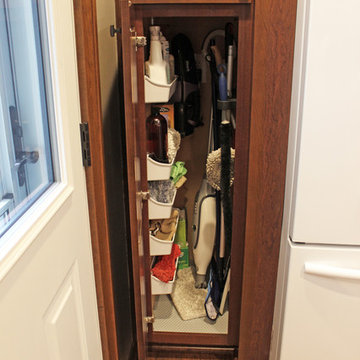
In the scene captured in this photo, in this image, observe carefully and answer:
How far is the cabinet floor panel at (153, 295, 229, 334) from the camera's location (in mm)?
1776

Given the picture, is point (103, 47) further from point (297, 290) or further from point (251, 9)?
point (297, 290)

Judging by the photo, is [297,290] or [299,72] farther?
[297,290]

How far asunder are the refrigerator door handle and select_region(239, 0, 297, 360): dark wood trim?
5.6 inches

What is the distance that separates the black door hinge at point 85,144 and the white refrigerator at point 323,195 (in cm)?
57

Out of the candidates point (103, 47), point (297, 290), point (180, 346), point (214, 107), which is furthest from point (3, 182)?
point (180, 346)

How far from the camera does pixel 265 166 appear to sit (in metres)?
1.28

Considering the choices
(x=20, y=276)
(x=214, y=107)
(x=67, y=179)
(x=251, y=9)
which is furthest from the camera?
(x=214, y=107)

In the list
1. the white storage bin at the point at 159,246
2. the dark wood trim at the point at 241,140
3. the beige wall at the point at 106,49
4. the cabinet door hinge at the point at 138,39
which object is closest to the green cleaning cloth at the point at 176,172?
the white storage bin at the point at 159,246

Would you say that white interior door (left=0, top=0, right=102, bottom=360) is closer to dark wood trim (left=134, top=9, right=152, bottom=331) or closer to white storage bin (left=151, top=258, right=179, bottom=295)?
dark wood trim (left=134, top=9, right=152, bottom=331)

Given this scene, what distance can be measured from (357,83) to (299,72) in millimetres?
150

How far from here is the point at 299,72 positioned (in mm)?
1129

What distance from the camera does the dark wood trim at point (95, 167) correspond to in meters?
1.02

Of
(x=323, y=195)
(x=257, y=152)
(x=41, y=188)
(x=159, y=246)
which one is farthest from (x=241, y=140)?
(x=41, y=188)

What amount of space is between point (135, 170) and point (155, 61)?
1.43 ft
